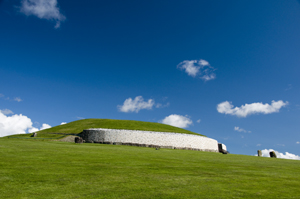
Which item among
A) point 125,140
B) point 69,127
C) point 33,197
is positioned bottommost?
point 33,197

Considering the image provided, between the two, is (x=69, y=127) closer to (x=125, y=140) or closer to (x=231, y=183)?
(x=125, y=140)

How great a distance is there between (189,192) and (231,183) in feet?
9.03

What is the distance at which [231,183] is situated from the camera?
8.93 metres

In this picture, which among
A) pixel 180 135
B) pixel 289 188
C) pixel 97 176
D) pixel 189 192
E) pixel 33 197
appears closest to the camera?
pixel 33 197

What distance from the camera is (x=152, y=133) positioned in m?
47.2

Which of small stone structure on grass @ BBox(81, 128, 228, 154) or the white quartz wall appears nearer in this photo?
small stone structure on grass @ BBox(81, 128, 228, 154)

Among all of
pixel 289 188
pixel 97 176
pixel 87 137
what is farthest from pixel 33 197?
pixel 87 137

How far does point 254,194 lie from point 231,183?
1.61m

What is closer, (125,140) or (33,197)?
(33,197)

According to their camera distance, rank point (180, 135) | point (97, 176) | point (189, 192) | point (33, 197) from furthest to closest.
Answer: point (180, 135) < point (97, 176) < point (189, 192) < point (33, 197)

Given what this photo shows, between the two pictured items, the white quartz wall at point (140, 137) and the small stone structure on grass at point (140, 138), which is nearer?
the small stone structure on grass at point (140, 138)

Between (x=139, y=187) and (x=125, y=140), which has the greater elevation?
(x=125, y=140)

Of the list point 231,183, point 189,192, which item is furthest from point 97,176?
point 231,183

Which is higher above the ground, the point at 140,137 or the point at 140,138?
the point at 140,137
